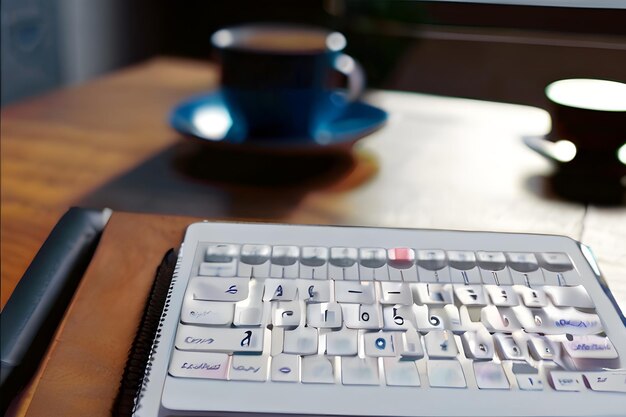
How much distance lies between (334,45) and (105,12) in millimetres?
1041

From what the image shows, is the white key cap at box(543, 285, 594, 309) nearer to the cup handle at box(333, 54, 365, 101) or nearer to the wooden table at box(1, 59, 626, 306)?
the wooden table at box(1, 59, 626, 306)

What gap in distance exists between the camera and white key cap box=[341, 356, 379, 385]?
0.79 ft

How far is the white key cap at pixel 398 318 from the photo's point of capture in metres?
0.27

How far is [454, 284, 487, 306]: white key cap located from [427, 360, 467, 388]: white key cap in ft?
0.12

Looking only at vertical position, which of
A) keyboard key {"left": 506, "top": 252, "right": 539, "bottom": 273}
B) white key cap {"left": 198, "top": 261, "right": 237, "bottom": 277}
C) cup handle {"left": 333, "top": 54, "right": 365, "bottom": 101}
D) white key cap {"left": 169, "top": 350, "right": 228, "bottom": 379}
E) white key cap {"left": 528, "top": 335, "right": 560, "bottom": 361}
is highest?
cup handle {"left": 333, "top": 54, "right": 365, "bottom": 101}

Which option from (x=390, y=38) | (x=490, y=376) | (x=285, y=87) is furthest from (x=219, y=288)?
(x=390, y=38)

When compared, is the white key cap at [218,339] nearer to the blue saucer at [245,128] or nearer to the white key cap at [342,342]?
the white key cap at [342,342]

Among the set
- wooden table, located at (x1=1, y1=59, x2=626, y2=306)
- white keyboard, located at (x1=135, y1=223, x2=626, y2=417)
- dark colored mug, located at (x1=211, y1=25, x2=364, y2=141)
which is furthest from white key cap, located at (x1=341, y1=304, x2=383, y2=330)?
dark colored mug, located at (x1=211, y1=25, x2=364, y2=141)

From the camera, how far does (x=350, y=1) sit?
565mm

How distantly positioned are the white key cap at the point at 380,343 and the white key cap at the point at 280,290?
0.04 m

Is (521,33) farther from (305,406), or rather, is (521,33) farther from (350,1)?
(305,406)

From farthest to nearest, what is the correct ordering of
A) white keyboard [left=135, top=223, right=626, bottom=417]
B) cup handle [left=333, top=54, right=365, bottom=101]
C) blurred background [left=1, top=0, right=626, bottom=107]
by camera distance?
cup handle [left=333, top=54, right=365, bottom=101]
blurred background [left=1, top=0, right=626, bottom=107]
white keyboard [left=135, top=223, right=626, bottom=417]

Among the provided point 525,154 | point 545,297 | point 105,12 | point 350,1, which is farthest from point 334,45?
point 105,12

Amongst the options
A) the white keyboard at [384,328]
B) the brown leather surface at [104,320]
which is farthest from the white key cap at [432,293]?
the brown leather surface at [104,320]
